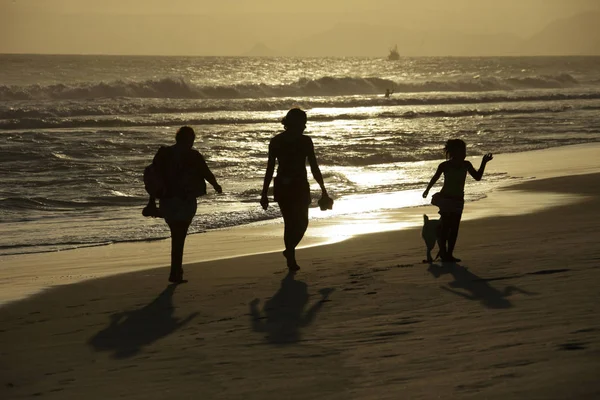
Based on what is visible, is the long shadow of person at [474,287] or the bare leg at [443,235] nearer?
the long shadow of person at [474,287]

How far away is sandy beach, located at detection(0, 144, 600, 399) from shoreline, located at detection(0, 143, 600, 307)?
6 cm

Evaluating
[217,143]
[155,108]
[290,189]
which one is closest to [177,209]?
[290,189]

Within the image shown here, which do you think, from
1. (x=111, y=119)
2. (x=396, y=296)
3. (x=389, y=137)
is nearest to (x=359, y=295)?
(x=396, y=296)

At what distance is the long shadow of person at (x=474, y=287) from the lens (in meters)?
6.62

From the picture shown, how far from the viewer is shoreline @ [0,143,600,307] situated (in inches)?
374

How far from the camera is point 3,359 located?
600cm

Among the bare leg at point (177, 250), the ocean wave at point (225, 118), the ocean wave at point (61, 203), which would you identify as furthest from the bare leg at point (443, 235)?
the ocean wave at point (225, 118)

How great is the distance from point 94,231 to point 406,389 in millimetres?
8699

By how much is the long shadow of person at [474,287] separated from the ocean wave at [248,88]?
47922 millimetres

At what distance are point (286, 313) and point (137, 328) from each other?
3.41ft

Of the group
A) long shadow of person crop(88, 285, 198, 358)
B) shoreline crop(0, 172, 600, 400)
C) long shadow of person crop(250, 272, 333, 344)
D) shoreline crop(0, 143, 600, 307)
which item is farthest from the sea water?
long shadow of person crop(250, 272, 333, 344)

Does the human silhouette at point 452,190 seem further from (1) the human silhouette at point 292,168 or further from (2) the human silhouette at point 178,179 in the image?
(2) the human silhouette at point 178,179

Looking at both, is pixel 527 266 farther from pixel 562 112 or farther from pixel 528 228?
pixel 562 112

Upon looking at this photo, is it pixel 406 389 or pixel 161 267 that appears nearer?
pixel 406 389
